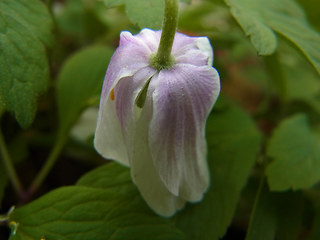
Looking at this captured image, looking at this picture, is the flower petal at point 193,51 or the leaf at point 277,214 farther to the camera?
the leaf at point 277,214

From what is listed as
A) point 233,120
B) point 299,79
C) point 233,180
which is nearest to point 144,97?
point 233,180

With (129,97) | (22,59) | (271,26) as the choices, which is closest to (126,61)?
(129,97)

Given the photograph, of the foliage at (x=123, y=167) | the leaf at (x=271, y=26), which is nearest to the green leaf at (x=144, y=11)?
the foliage at (x=123, y=167)

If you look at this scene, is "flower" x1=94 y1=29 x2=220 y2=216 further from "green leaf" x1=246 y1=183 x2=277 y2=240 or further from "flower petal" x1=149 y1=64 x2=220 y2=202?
"green leaf" x1=246 y1=183 x2=277 y2=240

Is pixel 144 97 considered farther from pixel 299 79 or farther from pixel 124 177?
pixel 299 79

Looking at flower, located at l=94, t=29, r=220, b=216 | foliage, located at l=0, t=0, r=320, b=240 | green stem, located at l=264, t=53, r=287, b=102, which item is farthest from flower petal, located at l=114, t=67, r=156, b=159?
green stem, located at l=264, t=53, r=287, b=102

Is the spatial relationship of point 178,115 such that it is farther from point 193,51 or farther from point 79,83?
point 79,83

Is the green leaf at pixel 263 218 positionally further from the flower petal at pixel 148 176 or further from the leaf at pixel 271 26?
the leaf at pixel 271 26
